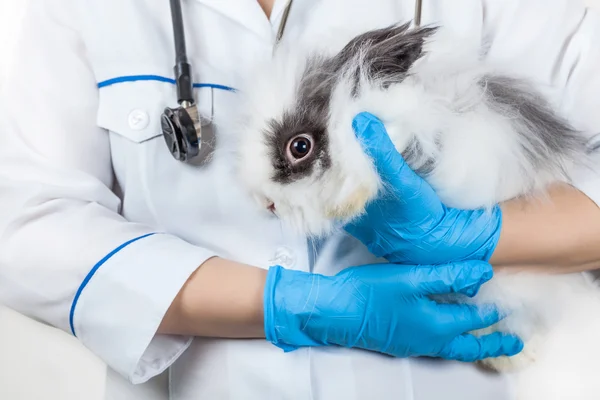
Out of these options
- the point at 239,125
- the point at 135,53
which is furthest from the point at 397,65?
the point at 135,53

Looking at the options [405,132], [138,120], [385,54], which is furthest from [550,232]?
[138,120]

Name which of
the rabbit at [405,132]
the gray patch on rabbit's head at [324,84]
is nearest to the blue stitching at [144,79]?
the rabbit at [405,132]

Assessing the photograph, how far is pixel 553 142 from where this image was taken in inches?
40.8

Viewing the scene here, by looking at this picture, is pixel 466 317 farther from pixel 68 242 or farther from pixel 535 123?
pixel 68 242

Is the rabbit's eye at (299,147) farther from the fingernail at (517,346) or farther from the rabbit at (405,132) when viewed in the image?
the fingernail at (517,346)

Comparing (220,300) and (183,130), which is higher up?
(183,130)

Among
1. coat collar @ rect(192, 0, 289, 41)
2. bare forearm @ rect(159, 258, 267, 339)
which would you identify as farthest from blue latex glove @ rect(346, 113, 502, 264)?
coat collar @ rect(192, 0, 289, 41)

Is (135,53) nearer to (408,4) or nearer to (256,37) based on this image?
(256,37)

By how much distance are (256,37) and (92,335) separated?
71cm

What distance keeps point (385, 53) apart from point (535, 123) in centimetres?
33

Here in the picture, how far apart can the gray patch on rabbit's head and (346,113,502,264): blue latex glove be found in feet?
0.45

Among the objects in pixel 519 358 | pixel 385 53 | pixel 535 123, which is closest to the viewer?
pixel 385 53

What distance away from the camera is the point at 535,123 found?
3.37 feet

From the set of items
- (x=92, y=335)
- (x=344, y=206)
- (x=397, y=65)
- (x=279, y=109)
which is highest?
(x=397, y=65)
